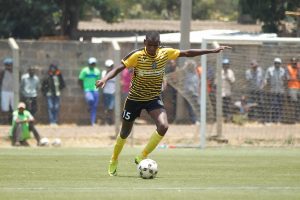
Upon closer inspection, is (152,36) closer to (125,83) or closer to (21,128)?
(21,128)

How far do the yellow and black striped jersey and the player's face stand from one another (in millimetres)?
102

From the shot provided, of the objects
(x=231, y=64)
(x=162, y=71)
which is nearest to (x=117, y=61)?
(x=231, y=64)

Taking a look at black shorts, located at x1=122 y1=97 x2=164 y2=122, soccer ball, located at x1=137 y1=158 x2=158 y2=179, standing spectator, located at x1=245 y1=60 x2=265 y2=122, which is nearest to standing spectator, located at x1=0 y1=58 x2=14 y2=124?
standing spectator, located at x1=245 y1=60 x2=265 y2=122

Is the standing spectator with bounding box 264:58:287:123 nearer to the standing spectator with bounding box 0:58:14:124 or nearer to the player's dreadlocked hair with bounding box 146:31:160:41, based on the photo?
the standing spectator with bounding box 0:58:14:124

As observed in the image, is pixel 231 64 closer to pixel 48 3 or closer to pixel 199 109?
pixel 199 109

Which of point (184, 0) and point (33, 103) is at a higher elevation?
point (184, 0)

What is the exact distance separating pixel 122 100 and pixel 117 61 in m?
1.40

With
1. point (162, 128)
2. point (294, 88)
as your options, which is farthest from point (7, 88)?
point (162, 128)

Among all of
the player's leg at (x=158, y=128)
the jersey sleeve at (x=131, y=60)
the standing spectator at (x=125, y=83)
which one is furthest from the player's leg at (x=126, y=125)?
the standing spectator at (x=125, y=83)

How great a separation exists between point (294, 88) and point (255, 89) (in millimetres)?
1085

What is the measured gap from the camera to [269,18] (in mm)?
37312

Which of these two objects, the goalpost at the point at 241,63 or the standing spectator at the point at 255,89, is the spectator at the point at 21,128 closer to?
the goalpost at the point at 241,63

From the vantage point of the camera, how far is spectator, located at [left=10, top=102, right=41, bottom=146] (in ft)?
83.2

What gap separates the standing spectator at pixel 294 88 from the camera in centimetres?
2580
